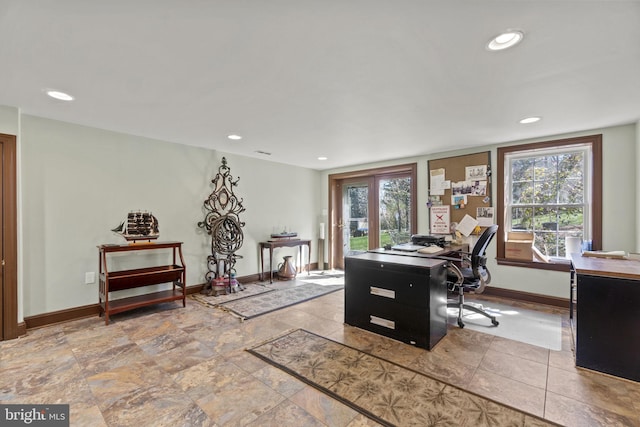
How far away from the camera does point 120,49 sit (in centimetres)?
167

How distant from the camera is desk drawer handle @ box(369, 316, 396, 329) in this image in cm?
255

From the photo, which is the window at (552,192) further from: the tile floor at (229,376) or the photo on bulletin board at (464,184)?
the tile floor at (229,376)

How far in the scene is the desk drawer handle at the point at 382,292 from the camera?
2525 millimetres

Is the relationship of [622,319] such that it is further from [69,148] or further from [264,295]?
[69,148]

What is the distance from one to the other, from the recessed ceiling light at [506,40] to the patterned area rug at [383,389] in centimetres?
213

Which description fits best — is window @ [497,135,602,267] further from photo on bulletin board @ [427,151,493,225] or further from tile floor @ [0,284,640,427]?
tile floor @ [0,284,640,427]

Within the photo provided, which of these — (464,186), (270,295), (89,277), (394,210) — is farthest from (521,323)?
(89,277)

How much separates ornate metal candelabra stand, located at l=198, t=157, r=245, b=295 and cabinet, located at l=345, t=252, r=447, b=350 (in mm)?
2035

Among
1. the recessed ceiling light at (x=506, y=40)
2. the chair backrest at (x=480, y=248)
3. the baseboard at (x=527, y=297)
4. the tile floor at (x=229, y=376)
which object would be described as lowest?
the tile floor at (x=229, y=376)

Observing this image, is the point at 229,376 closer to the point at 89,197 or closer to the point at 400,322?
the point at 400,322

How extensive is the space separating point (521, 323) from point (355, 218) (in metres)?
3.33

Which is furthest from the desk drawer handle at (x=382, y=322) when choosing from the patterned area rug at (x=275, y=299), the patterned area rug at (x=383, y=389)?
the patterned area rug at (x=275, y=299)

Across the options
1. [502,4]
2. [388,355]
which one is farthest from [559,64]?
[388,355]

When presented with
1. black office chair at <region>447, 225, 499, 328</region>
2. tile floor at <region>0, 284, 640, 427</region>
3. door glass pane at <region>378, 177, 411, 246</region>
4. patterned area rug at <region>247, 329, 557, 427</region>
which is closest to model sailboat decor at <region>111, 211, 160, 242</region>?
tile floor at <region>0, 284, 640, 427</region>
